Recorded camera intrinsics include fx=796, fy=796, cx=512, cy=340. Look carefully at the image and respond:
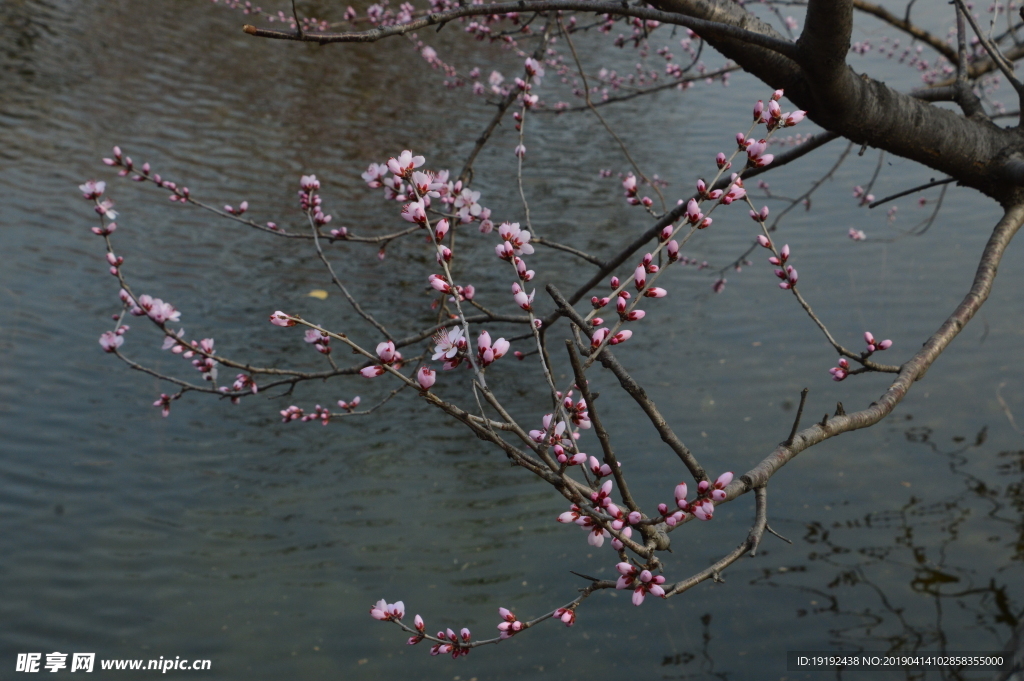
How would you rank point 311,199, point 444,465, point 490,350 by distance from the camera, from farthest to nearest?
1. point 444,465
2. point 311,199
3. point 490,350

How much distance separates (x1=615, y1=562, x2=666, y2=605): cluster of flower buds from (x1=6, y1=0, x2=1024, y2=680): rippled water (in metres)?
1.95

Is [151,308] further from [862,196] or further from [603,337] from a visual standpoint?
[862,196]

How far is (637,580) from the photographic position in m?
1.66

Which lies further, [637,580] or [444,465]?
[444,465]

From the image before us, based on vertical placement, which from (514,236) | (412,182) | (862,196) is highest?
(862,196)

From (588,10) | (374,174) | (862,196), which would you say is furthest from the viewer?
(862,196)

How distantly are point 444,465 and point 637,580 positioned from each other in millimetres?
3149

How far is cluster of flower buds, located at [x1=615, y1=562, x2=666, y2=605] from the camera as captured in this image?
5.25 feet

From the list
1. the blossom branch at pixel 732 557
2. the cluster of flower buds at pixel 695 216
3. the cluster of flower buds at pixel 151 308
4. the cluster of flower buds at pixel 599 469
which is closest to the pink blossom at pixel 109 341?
the cluster of flower buds at pixel 151 308

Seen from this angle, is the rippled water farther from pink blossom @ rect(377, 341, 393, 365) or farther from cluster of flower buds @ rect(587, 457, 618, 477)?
pink blossom @ rect(377, 341, 393, 365)

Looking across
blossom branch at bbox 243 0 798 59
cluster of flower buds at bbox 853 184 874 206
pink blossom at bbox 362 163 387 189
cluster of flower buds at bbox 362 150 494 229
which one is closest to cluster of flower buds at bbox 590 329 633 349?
cluster of flower buds at bbox 362 150 494 229

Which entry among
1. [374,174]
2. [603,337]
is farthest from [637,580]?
[374,174]

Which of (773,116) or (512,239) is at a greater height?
(773,116)

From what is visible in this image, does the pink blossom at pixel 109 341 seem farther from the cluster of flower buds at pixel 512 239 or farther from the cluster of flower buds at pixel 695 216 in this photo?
the cluster of flower buds at pixel 695 216
